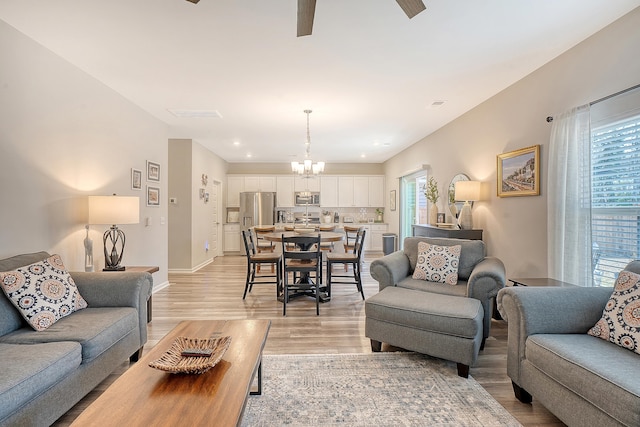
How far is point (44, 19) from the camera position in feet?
7.68

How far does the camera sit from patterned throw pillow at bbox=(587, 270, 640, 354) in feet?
5.56

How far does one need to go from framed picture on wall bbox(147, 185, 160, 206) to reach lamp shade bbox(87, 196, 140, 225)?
4.94 ft

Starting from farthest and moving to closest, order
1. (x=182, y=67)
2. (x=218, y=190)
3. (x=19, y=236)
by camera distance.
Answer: (x=218, y=190)
(x=182, y=67)
(x=19, y=236)

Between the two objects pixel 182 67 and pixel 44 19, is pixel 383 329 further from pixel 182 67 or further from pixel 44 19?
pixel 44 19

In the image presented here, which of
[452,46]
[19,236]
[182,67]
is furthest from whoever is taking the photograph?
[182,67]

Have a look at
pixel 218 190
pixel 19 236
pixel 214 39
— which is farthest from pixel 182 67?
pixel 218 190

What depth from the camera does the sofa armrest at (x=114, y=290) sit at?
2443 mm

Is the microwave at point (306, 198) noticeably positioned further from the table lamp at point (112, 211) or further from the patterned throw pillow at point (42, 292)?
the patterned throw pillow at point (42, 292)

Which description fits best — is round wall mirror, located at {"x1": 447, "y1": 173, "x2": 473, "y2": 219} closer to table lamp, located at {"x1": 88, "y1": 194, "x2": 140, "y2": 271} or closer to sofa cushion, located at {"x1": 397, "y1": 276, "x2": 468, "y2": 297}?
sofa cushion, located at {"x1": 397, "y1": 276, "x2": 468, "y2": 297}

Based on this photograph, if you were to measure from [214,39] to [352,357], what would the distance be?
9.17 feet

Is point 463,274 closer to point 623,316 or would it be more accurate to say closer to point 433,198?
point 623,316

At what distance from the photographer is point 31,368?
154 centimetres

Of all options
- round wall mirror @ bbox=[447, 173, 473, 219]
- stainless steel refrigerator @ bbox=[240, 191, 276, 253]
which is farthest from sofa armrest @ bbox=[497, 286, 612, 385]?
stainless steel refrigerator @ bbox=[240, 191, 276, 253]

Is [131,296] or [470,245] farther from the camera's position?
[470,245]
